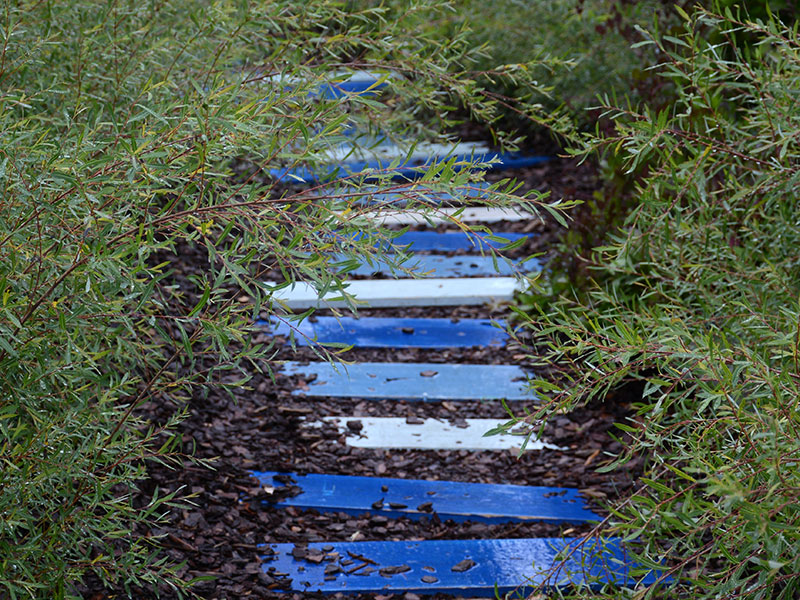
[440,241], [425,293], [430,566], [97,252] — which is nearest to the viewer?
[97,252]

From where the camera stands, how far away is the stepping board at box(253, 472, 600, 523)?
253 centimetres

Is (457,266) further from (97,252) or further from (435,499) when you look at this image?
(97,252)

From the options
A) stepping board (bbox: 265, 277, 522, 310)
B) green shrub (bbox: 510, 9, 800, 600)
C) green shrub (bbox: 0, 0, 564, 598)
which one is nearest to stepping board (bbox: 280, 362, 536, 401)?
stepping board (bbox: 265, 277, 522, 310)

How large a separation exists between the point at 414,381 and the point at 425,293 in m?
0.74

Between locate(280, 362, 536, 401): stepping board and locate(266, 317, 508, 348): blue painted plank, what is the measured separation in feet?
0.59

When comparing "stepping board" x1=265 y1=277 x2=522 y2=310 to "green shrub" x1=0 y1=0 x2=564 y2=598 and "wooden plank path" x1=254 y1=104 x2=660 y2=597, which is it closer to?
"wooden plank path" x1=254 y1=104 x2=660 y2=597

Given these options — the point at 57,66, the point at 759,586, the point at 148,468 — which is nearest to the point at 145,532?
the point at 148,468

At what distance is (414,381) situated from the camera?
328cm

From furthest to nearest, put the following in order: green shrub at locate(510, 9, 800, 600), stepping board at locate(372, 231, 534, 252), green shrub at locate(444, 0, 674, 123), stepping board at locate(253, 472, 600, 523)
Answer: green shrub at locate(444, 0, 674, 123) < stepping board at locate(372, 231, 534, 252) < stepping board at locate(253, 472, 600, 523) < green shrub at locate(510, 9, 800, 600)

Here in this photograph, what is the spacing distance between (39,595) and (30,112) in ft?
3.64

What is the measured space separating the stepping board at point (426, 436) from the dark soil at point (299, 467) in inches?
1.3

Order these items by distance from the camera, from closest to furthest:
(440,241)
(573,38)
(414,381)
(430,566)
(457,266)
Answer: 1. (430,566)
2. (414,381)
3. (457,266)
4. (440,241)
5. (573,38)

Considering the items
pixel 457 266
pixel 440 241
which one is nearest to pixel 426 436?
pixel 457 266

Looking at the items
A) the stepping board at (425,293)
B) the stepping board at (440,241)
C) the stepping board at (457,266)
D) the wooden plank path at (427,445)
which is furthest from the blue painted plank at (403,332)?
the stepping board at (440,241)
